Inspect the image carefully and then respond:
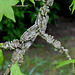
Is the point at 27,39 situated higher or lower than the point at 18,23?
higher

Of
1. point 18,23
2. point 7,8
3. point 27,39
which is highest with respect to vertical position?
point 7,8

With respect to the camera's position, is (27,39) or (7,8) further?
(27,39)

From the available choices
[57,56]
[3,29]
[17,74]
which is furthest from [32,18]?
[17,74]

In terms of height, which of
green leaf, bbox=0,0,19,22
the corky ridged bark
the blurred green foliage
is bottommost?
the blurred green foliage

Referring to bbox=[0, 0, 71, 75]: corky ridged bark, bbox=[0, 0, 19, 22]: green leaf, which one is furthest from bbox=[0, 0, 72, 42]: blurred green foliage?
bbox=[0, 0, 19, 22]: green leaf

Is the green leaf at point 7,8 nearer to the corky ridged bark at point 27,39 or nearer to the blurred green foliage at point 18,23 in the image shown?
the corky ridged bark at point 27,39

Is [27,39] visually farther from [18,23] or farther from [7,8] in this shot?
[18,23]

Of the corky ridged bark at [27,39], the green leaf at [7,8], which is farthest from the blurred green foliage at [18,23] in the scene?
the green leaf at [7,8]

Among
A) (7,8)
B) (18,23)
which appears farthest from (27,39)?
(18,23)

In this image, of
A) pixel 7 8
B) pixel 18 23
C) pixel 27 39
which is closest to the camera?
pixel 7 8

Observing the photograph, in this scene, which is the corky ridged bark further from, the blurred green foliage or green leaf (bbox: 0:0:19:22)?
the blurred green foliage

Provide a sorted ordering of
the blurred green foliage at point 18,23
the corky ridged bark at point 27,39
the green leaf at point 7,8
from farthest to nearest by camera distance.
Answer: the blurred green foliage at point 18,23 < the corky ridged bark at point 27,39 < the green leaf at point 7,8

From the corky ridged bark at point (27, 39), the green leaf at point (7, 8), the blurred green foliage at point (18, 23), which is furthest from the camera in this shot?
the blurred green foliage at point (18, 23)

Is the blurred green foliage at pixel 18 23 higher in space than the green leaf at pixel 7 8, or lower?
lower
